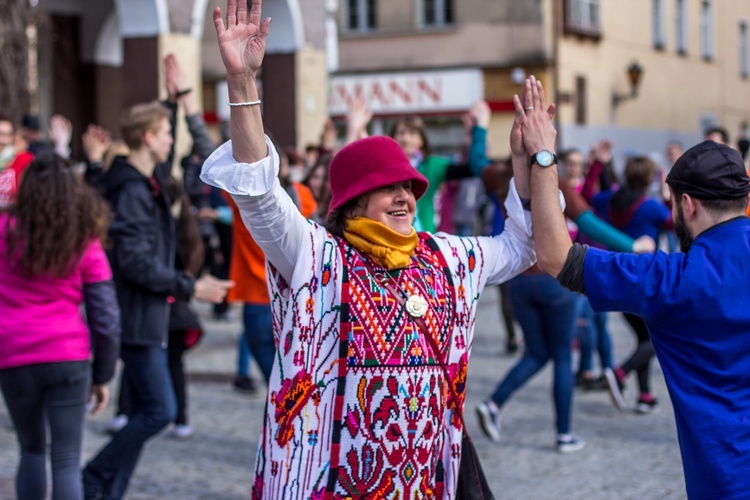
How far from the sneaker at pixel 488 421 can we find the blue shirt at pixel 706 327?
4.03m

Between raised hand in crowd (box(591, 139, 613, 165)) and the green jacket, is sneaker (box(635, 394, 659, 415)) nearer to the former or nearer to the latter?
the green jacket

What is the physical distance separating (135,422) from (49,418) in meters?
0.80

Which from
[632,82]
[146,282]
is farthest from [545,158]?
[632,82]

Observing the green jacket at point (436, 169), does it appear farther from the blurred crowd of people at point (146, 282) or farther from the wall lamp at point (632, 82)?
the wall lamp at point (632, 82)

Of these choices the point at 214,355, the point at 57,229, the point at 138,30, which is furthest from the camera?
the point at 138,30

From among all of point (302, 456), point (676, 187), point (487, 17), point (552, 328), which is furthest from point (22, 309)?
point (487, 17)

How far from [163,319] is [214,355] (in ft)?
15.9

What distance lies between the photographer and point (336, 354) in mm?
3404

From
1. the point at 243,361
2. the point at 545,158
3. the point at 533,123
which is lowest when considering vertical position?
the point at 243,361

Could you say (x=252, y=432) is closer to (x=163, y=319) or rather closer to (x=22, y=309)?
(x=163, y=319)

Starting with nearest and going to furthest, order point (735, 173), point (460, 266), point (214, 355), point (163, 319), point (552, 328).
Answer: point (735, 173) → point (460, 266) → point (163, 319) → point (552, 328) → point (214, 355)

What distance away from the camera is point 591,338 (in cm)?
874

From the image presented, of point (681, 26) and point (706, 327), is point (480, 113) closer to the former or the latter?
point (706, 327)

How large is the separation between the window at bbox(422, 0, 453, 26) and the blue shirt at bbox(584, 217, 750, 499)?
2512 centimetres
